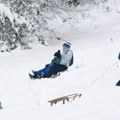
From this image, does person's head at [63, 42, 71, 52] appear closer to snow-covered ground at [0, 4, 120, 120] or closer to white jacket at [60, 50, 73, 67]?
white jacket at [60, 50, 73, 67]

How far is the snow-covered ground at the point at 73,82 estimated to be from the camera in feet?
21.6

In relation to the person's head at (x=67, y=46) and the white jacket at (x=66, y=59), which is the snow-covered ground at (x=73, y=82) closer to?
the white jacket at (x=66, y=59)

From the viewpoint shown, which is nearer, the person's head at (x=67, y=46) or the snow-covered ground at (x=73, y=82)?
the snow-covered ground at (x=73, y=82)

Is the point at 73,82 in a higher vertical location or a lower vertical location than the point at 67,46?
lower

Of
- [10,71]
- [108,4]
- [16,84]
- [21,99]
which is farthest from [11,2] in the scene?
[108,4]

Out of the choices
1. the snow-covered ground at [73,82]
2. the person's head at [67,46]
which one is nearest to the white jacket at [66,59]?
the person's head at [67,46]

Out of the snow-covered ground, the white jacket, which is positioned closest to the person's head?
the white jacket

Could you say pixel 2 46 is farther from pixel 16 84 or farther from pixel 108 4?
pixel 108 4

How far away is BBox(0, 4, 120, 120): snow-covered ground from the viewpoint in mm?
6570

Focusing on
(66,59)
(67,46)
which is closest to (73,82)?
(66,59)

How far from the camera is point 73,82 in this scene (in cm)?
1160

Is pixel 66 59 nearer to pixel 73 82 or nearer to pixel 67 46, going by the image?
pixel 67 46

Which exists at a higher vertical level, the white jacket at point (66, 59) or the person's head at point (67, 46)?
the person's head at point (67, 46)

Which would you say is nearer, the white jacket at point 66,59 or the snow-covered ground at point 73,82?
the snow-covered ground at point 73,82
